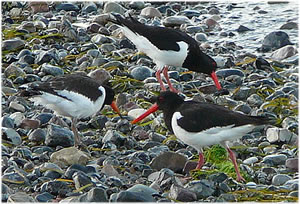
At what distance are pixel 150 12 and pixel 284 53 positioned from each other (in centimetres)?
251

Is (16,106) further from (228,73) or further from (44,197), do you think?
(228,73)

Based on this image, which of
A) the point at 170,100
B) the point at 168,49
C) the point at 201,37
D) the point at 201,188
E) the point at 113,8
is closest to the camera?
the point at 201,188

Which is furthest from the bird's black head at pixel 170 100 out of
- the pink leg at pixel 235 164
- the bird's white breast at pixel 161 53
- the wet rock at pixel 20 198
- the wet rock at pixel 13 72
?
the wet rock at pixel 13 72

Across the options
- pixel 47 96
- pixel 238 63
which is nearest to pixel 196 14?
pixel 238 63

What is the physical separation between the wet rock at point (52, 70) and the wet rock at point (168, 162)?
2.50 m

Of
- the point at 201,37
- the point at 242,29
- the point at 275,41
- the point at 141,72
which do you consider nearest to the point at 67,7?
the point at 201,37

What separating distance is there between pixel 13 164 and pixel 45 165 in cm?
28

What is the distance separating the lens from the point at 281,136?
20.0ft

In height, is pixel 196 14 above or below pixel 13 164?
below

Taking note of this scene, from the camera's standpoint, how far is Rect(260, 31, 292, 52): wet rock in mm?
9258

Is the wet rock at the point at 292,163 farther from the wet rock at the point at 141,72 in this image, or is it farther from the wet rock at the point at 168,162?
the wet rock at the point at 141,72

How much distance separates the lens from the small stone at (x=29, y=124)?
6266 mm

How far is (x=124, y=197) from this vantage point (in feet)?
15.2

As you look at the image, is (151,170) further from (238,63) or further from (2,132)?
(238,63)
